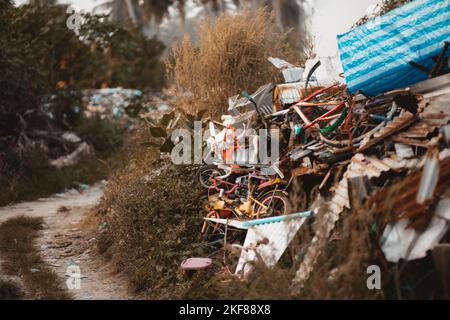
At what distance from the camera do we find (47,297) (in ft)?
13.5

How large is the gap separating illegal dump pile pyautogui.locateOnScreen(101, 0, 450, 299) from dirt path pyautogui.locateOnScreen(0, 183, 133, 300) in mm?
297

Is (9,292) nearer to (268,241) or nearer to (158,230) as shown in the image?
(158,230)

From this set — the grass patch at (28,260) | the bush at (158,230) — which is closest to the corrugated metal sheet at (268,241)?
the bush at (158,230)

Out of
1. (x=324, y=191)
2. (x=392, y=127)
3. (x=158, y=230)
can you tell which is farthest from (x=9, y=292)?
(x=392, y=127)

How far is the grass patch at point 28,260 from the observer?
4333mm

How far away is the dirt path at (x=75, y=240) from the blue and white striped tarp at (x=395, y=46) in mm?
3371

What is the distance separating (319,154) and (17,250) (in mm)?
3873

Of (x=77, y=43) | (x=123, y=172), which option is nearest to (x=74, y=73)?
(x=77, y=43)

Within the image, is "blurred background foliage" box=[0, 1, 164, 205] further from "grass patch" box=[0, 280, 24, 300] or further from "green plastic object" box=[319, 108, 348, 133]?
"green plastic object" box=[319, 108, 348, 133]

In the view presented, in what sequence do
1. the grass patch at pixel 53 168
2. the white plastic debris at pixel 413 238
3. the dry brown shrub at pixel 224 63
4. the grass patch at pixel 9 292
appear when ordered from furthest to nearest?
the grass patch at pixel 53 168 < the dry brown shrub at pixel 224 63 < the grass patch at pixel 9 292 < the white plastic debris at pixel 413 238

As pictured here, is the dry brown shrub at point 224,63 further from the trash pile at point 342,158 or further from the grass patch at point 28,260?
the grass patch at point 28,260

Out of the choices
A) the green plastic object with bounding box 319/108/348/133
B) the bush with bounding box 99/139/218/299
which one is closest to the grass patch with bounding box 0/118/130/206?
the bush with bounding box 99/139/218/299

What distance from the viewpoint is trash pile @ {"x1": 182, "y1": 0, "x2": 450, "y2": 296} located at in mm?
3438

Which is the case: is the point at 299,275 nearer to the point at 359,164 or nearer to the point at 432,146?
the point at 359,164
